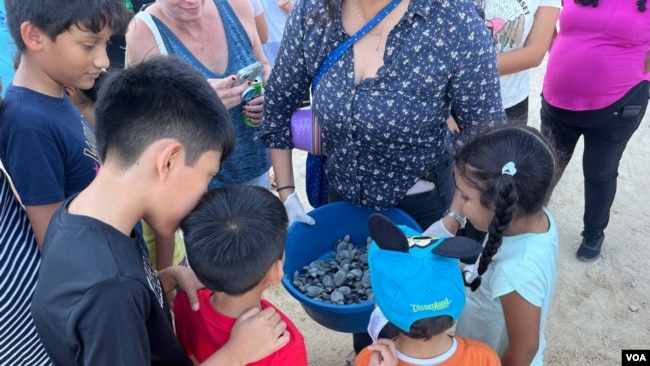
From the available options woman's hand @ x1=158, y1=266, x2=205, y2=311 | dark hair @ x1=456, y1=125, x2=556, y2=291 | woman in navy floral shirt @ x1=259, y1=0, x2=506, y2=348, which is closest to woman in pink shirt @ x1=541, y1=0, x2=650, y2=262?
woman in navy floral shirt @ x1=259, y1=0, x2=506, y2=348

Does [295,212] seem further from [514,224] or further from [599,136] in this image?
[599,136]

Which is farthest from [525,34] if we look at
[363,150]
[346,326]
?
[346,326]

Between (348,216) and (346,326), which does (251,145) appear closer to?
(348,216)

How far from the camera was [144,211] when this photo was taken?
3.78 feet

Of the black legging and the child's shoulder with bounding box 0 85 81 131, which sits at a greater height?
the child's shoulder with bounding box 0 85 81 131

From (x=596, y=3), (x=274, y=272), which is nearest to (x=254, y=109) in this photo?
(x=274, y=272)

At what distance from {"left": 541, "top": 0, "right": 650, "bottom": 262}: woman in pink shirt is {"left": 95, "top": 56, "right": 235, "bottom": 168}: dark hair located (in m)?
1.92

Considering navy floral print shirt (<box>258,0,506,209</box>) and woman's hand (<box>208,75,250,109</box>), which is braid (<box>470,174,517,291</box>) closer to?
navy floral print shirt (<box>258,0,506,209</box>)

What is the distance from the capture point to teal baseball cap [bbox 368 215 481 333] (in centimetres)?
127

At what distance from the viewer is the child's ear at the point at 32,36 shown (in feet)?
4.87

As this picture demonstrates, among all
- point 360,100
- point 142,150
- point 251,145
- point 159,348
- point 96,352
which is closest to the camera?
point 96,352

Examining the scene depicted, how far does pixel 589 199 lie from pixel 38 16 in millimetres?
2936

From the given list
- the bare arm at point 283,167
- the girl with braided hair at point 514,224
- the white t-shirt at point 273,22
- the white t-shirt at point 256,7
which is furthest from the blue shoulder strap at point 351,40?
the white t-shirt at point 273,22

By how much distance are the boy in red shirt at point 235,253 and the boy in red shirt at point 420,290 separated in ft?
0.79
